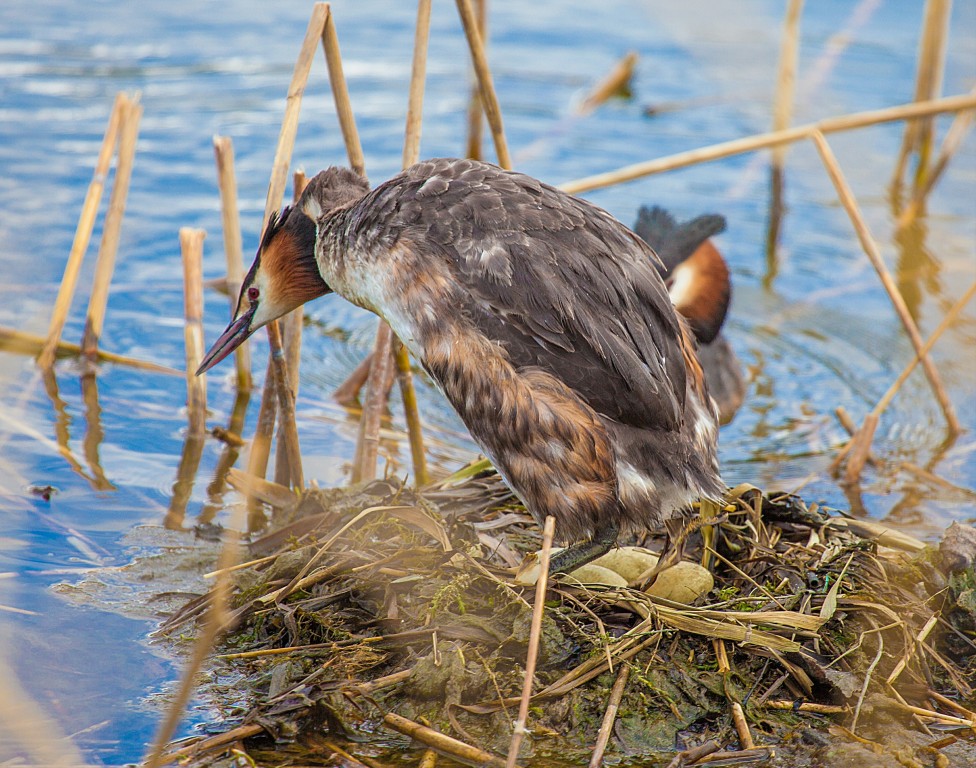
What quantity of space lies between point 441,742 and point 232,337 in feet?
5.99

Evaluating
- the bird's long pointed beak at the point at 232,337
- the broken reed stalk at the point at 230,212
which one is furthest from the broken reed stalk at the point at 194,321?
the bird's long pointed beak at the point at 232,337

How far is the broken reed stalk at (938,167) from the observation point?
820 centimetres

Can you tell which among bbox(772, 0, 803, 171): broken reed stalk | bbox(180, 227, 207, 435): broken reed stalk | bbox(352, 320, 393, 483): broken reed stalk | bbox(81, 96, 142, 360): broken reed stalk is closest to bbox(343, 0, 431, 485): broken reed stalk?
bbox(352, 320, 393, 483): broken reed stalk

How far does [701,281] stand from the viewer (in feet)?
20.2

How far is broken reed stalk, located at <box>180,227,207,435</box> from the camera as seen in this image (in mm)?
4859

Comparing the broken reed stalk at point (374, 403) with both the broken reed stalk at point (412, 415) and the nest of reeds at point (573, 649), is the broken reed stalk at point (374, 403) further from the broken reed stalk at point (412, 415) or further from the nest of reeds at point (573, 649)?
the nest of reeds at point (573, 649)

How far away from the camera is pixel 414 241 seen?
3529 millimetres

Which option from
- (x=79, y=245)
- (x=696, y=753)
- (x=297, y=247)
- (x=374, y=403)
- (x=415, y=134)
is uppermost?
(x=415, y=134)

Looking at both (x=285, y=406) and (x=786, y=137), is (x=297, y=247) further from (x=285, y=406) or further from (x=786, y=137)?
(x=786, y=137)

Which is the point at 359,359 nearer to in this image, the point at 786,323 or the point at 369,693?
the point at 786,323

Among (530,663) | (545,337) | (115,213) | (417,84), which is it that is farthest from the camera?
(115,213)

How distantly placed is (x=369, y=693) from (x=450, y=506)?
1094 mm

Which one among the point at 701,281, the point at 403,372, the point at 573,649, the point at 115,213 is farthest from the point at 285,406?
the point at 701,281

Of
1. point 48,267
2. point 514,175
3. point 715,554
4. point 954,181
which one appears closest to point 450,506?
point 715,554
